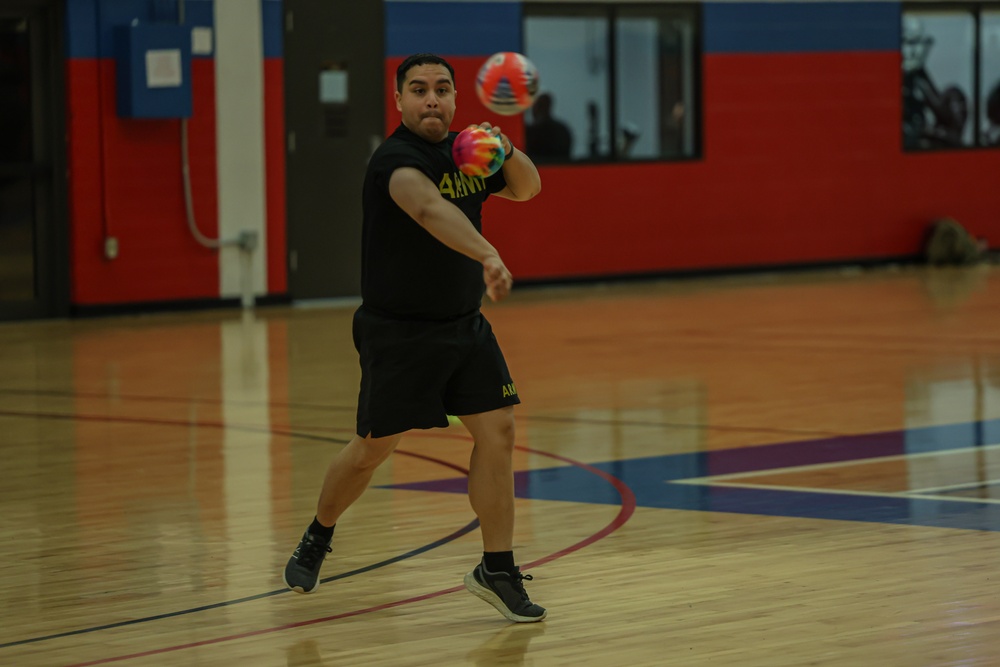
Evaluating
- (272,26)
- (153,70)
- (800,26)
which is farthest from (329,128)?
(800,26)

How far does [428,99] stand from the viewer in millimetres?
5297

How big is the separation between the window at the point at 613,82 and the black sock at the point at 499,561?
1288 cm

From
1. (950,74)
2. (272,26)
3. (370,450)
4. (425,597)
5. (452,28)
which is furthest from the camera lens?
(950,74)

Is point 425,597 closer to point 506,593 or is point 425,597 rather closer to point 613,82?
point 506,593

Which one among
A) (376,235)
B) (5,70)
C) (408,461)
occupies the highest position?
(5,70)

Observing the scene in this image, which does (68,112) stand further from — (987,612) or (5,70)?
(987,612)

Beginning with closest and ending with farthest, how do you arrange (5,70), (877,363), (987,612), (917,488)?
1. (987,612)
2. (917,488)
3. (877,363)
4. (5,70)

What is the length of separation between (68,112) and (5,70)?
0.65 meters

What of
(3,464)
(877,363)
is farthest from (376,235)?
(877,363)

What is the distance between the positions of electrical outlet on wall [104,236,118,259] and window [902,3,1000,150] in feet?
31.0

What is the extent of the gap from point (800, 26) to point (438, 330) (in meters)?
15.0

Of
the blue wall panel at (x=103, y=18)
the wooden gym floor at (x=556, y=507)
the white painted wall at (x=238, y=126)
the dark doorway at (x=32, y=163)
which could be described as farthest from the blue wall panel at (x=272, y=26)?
the wooden gym floor at (x=556, y=507)

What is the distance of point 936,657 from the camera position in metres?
4.78

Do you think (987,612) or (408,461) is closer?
(987,612)
